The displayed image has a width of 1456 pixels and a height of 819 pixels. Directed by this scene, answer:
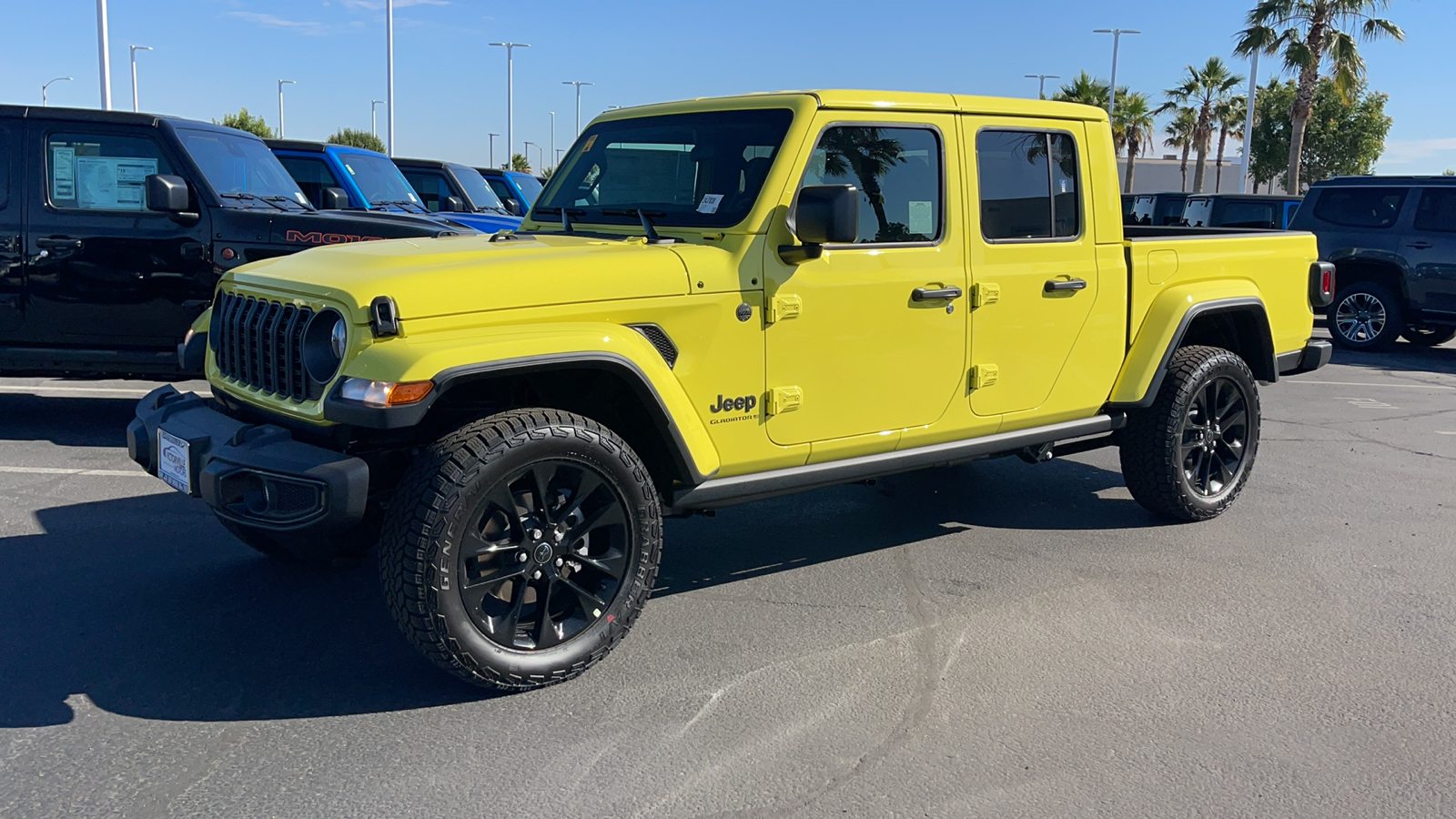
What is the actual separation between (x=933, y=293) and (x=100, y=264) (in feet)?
17.5

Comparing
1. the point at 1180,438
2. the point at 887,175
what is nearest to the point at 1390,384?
the point at 1180,438

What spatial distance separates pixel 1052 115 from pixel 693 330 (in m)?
2.19

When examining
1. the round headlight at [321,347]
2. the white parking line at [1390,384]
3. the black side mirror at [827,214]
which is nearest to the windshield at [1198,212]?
the white parking line at [1390,384]

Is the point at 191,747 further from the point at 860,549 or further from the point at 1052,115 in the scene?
the point at 1052,115

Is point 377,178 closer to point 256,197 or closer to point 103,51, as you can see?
point 256,197

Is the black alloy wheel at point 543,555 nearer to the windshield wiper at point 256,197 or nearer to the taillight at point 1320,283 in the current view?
the taillight at point 1320,283

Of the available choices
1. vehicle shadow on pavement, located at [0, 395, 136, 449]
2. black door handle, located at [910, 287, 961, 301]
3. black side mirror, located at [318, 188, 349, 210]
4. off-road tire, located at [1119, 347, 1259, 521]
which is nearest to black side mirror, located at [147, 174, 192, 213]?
vehicle shadow on pavement, located at [0, 395, 136, 449]

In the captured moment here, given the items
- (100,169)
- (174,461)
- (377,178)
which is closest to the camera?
(174,461)

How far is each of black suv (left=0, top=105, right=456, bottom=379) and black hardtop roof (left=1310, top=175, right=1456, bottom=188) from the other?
11279mm

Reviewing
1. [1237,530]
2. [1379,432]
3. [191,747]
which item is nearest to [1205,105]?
[1379,432]

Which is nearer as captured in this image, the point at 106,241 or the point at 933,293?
the point at 933,293

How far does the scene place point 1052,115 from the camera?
5.15 meters

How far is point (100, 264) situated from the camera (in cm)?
714

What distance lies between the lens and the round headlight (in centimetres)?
365
